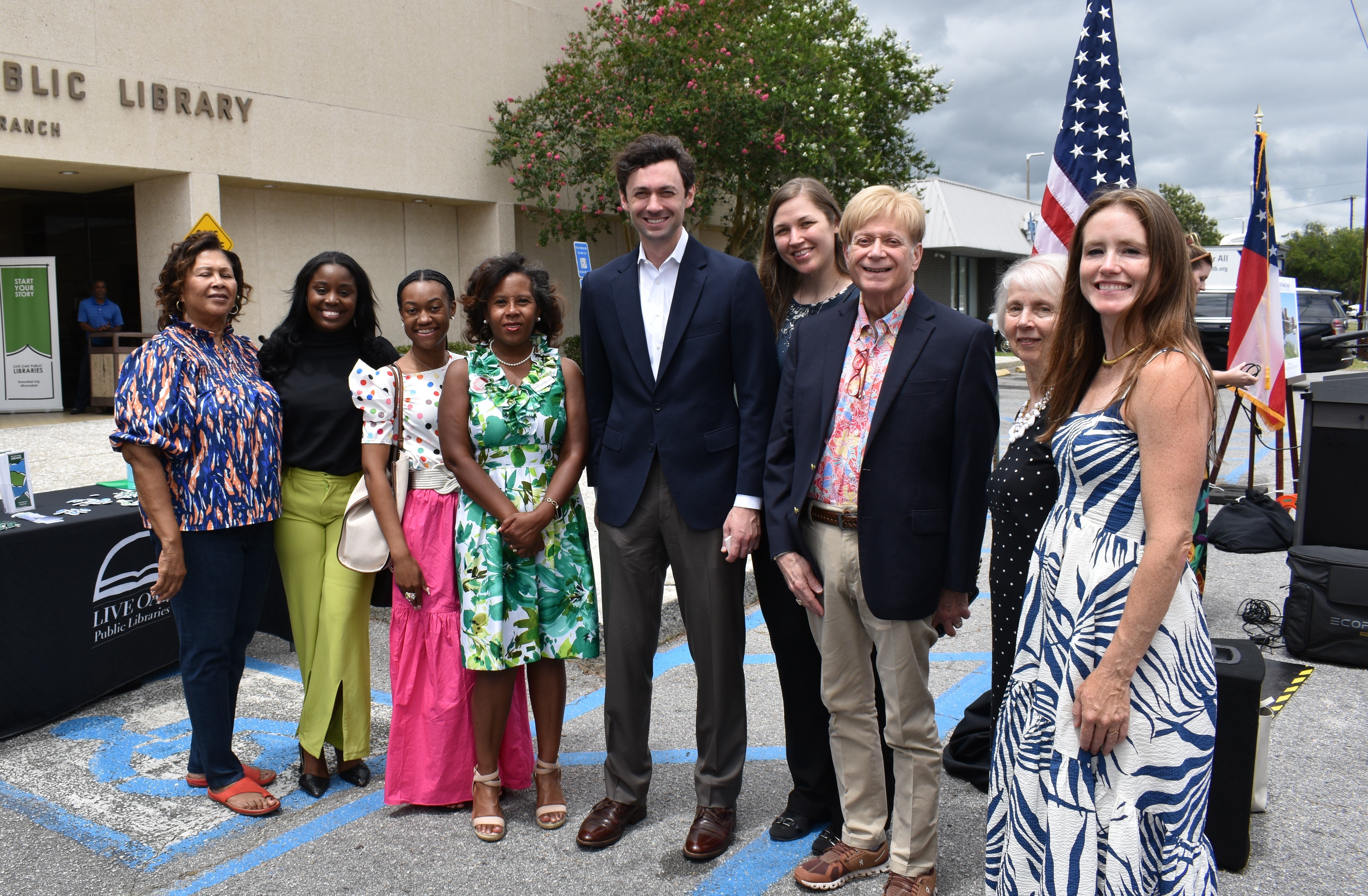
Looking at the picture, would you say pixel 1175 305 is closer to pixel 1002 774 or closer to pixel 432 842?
pixel 1002 774

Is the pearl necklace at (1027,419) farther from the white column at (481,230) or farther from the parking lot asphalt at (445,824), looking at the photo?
the white column at (481,230)

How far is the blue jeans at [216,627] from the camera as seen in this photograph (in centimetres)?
347

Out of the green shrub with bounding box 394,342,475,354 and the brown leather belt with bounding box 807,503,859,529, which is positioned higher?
the green shrub with bounding box 394,342,475,354

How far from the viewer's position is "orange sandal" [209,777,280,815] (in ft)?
11.4

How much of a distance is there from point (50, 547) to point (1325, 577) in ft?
20.4

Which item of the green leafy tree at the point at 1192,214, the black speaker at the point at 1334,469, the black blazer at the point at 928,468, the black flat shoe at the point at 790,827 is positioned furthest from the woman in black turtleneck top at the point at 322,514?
the green leafy tree at the point at 1192,214

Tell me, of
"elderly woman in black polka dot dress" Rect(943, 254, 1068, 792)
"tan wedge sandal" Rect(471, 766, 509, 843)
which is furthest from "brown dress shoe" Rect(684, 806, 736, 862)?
"elderly woman in black polka dot dress" Rect(943, 254, 1068, 792)

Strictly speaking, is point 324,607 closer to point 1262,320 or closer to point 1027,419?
point 1027,419

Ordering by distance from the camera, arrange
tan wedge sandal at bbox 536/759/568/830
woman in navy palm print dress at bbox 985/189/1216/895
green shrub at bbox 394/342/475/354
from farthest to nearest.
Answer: green shrub at bbox 394/342/475/354 → tan wedge sandal at bbox 536/759/568/830 → woman in navy palm print dress at bbox 985/189/1216/895

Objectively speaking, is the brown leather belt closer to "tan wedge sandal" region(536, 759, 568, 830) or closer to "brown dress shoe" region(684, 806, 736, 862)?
"brown dress shoe" region(684, 806, 736, 862)

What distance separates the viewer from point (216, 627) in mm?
3512

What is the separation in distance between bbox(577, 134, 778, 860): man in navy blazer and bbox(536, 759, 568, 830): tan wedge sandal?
0.18 metres

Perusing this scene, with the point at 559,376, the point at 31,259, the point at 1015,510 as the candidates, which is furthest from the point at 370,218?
the point at 1015,510

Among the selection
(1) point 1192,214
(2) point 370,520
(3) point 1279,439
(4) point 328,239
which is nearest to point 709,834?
(2) point 370,520
